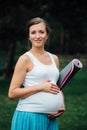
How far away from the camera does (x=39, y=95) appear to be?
3.58 metres

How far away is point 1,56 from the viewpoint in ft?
80.4

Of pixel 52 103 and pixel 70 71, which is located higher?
pixel 70 71

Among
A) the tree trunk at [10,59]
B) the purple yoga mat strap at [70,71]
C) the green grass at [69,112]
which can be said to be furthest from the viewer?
the tree trunk at [10,59]

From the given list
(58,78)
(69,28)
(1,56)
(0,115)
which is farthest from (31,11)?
(58,78)

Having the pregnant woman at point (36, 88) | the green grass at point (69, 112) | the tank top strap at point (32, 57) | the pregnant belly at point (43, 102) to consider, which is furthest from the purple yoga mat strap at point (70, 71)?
the green grass at point (69, 112)

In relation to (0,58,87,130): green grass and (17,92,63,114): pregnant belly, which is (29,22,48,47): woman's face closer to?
(17,92,63,114): pregnant belly

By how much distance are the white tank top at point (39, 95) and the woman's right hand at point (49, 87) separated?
3 cm

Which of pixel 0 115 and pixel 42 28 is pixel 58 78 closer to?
pixel 42 28

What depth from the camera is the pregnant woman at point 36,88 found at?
3.56 meters

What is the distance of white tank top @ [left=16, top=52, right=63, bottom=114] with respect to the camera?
3557 mm

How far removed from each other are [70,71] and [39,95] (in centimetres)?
32

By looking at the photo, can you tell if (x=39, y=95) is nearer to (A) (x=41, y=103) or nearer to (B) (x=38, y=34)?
(A) (x=41, y=103)

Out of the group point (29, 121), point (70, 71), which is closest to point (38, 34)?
point (70, 71)

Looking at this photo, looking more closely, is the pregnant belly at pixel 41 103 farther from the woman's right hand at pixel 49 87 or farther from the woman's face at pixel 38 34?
the woman's face at pixel 38 34
